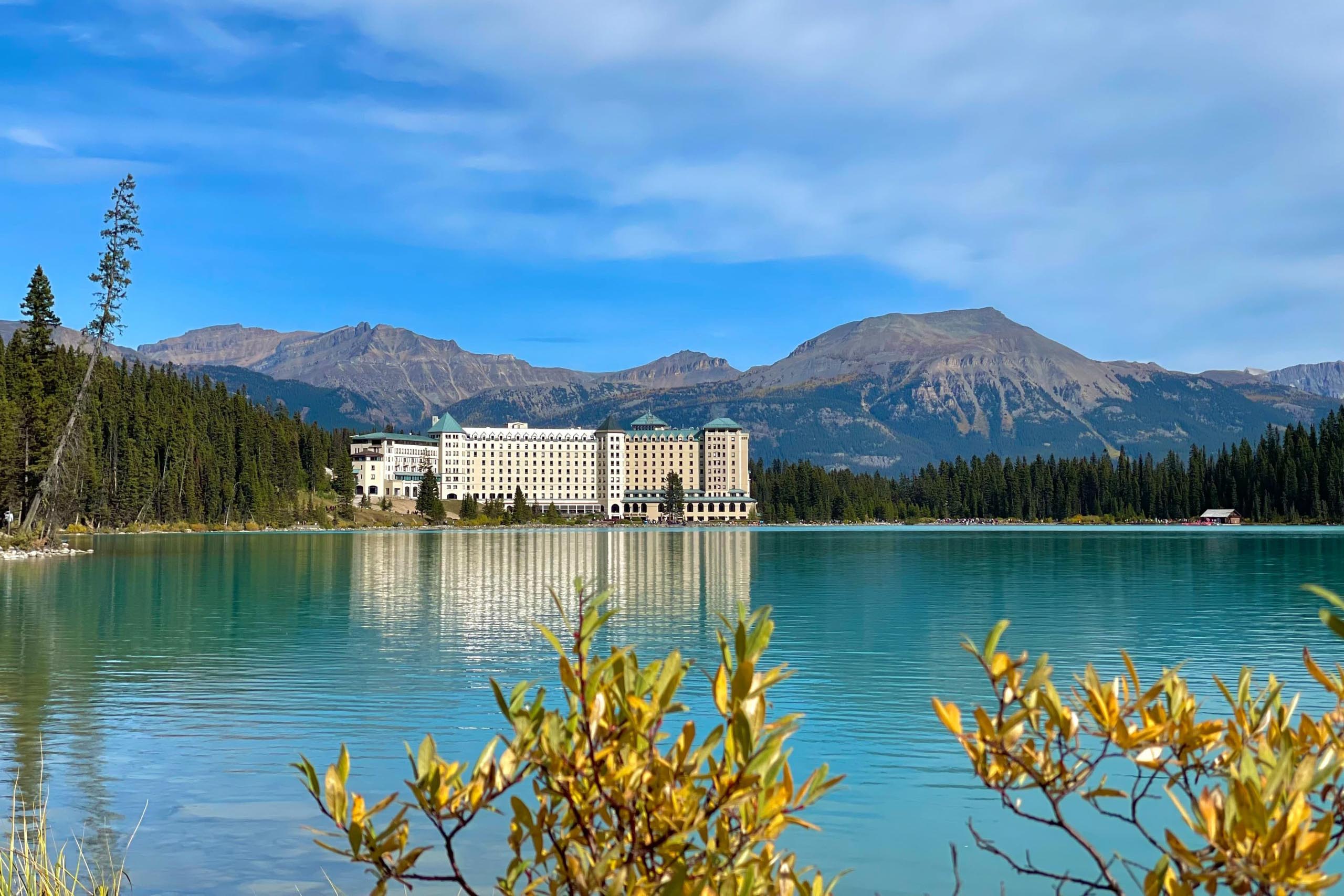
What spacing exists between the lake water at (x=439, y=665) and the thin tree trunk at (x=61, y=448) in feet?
22.7

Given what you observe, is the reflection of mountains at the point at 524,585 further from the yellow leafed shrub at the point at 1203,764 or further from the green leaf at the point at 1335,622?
the green leaf at the point at 1335,622

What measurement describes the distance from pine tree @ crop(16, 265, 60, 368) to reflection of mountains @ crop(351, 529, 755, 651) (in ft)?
82.0


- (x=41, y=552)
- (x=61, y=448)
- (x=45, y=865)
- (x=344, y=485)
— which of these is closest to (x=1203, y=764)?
(x=45, y=865)

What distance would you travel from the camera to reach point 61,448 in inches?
2608

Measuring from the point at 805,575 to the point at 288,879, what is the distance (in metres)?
46.0

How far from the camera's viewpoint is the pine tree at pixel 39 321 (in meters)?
70.1

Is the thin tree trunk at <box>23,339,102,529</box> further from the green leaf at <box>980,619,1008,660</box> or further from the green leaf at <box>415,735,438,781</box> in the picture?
the green leaf at <box>980,619,1008,660</box>

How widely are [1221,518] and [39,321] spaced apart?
171386 mm

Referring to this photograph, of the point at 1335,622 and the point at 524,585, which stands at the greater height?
the point at 1335,622

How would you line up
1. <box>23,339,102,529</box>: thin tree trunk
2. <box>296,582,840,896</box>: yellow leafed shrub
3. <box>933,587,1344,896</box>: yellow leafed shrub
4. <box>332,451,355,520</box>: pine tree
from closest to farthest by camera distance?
<box>933,587,1344,896</box>: yellow leafed shrub < <box>296,582,840,896</box>: yellow leafed shrub < <box>23,339,102,529</box>: thin tree trunk < <box>332,451,355,520</box>: pine tree

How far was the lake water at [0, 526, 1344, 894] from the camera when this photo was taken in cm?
1231

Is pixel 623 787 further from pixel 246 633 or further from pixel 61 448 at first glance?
pixel 61 448

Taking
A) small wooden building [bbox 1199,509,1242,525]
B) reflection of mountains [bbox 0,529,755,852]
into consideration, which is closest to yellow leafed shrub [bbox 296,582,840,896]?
reflection of mountains [bbox 0,529,755,852]

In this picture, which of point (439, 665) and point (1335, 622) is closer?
point (1335, 622)
